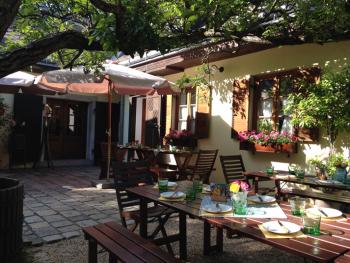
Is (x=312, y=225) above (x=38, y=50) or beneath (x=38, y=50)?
beneath

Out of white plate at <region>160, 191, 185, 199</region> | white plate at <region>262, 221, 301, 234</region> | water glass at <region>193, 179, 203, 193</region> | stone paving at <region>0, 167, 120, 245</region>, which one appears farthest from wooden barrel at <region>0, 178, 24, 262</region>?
white plate at <region>262, 221, 301, 234</region>

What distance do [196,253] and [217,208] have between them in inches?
47.0

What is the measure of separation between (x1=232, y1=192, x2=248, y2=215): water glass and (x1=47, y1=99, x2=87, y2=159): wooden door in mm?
8901

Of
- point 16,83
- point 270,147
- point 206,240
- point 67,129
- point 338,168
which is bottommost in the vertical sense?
point 206,240

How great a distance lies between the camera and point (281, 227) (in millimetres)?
1939

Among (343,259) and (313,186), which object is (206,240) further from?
(343,259)

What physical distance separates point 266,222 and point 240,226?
6.9 inches

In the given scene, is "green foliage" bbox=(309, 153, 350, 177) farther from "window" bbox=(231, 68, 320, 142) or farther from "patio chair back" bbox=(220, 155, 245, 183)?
"patio chair back" bbox=(220, 155, 245, 183)

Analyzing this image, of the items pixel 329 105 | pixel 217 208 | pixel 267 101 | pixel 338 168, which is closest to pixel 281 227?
pixel 217 208

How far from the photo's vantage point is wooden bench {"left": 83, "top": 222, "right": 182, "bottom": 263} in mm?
2093

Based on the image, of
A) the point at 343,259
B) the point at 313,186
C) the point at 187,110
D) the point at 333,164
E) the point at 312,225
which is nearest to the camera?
the point at 343,259

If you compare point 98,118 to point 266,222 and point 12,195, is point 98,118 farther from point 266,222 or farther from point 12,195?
point 266,222

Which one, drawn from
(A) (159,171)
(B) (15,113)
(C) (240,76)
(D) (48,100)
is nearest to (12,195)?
(A) (159,171)

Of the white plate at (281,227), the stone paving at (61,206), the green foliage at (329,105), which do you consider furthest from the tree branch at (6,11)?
the green foliage at (329,105)
